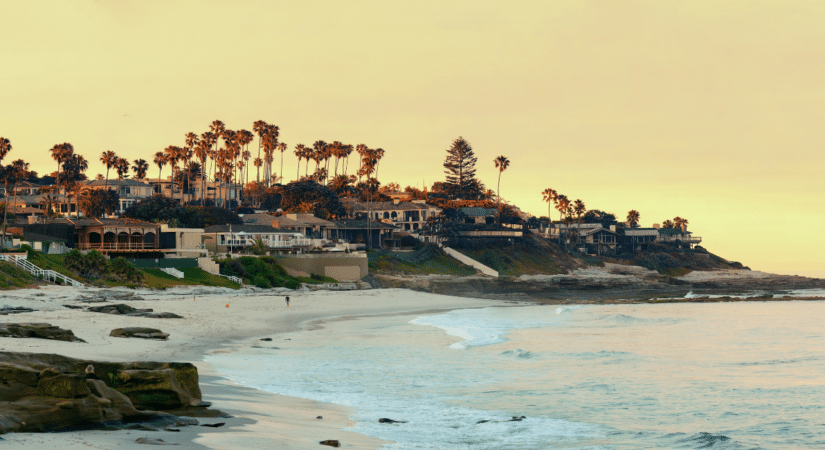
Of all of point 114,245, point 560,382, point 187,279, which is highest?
point 114,245

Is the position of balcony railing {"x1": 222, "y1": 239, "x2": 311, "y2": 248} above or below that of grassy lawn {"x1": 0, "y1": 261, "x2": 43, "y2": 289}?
above

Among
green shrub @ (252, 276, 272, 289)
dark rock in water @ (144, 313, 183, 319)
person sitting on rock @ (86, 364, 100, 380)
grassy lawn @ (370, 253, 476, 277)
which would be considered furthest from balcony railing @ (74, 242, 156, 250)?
person sitting on rock @ (86, 364, 100, 380)

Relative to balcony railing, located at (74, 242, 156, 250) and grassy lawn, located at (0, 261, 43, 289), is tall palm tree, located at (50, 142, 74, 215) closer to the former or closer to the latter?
balcony railing, located at (74, 242, 156, 250)

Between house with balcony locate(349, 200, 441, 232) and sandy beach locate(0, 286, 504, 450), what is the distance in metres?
70.6

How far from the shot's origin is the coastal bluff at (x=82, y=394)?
480 inches

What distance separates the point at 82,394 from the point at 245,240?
270 feet

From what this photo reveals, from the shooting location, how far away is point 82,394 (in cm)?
1277

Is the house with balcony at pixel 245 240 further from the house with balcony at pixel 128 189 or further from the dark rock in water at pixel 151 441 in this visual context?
the dark rock in water at pixel 151 441

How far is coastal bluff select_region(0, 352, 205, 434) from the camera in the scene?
480 inches

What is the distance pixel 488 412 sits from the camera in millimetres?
18797

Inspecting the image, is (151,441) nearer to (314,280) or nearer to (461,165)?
(314,280)

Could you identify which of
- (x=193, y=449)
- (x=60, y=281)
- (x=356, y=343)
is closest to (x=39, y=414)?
(x=193, y=449)

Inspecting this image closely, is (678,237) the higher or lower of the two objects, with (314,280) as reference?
higher

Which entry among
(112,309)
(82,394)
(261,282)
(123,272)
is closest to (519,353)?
(112,309)
